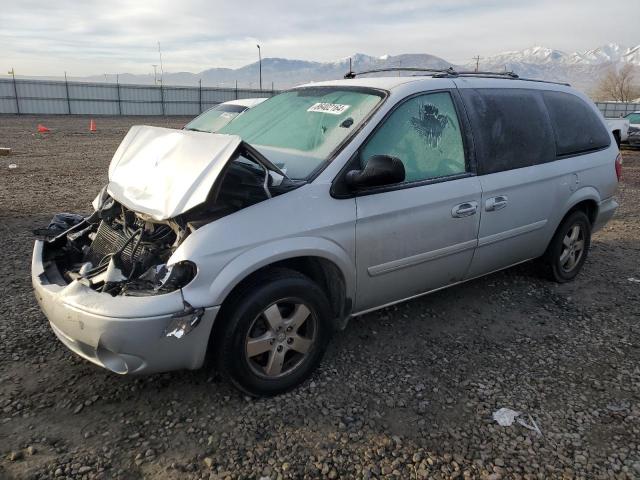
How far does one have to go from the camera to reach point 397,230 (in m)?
3.16

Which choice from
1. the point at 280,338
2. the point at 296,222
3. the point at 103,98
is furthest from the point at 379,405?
the point at 103,98

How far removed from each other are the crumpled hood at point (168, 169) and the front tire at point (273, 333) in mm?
597

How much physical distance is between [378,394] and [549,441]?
3.06 ft

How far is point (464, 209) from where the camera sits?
3.48 metres

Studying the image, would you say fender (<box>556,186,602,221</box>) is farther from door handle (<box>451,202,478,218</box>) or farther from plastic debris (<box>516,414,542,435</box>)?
plastic debris (<box>516,414,542,435</box>)

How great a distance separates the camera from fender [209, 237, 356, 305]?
2.53 m

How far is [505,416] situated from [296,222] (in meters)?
1.60

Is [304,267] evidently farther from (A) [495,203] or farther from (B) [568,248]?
(B) [568,248]

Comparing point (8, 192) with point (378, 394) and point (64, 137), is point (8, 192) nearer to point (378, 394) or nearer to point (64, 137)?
point (378, 394)

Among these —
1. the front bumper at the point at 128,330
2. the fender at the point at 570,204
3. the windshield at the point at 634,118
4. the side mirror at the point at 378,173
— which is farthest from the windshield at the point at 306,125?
the windshield at the point at 634,118

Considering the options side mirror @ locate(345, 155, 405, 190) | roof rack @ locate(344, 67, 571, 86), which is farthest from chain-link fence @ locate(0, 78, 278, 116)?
side mirror @ locate(345, 155, 405, 190)

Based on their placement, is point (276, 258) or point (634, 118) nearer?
point (276, 258)

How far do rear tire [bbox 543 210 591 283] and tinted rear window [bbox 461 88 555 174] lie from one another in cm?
73

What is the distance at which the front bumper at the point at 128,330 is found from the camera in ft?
7.82
